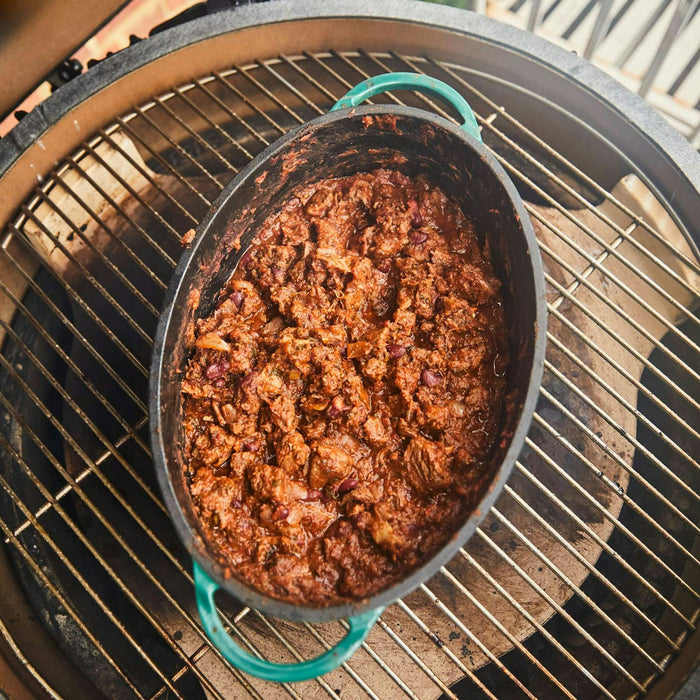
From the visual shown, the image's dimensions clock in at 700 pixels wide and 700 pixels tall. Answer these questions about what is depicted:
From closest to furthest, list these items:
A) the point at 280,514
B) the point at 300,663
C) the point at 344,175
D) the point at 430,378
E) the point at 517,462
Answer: the point at 300,663 → the point at 280,514 → the point at 430,378 → the point at 517,462 → the point at 344,175

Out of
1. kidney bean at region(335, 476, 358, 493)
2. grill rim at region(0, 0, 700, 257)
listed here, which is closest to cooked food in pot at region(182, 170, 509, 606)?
kidney bean at region(335, 476, 358, 493)

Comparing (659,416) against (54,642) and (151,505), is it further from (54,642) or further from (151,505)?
(54,642)

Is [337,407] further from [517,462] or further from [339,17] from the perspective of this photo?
[339,17]

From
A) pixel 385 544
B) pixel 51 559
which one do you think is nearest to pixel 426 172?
pixel 385 544

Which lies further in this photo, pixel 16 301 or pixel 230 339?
pixel 16 301

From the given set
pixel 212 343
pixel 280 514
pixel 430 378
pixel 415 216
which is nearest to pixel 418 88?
pixel 415 216

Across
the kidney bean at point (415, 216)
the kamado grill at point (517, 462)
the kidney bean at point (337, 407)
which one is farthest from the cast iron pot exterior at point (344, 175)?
the kidney bean at point (337, 407)
